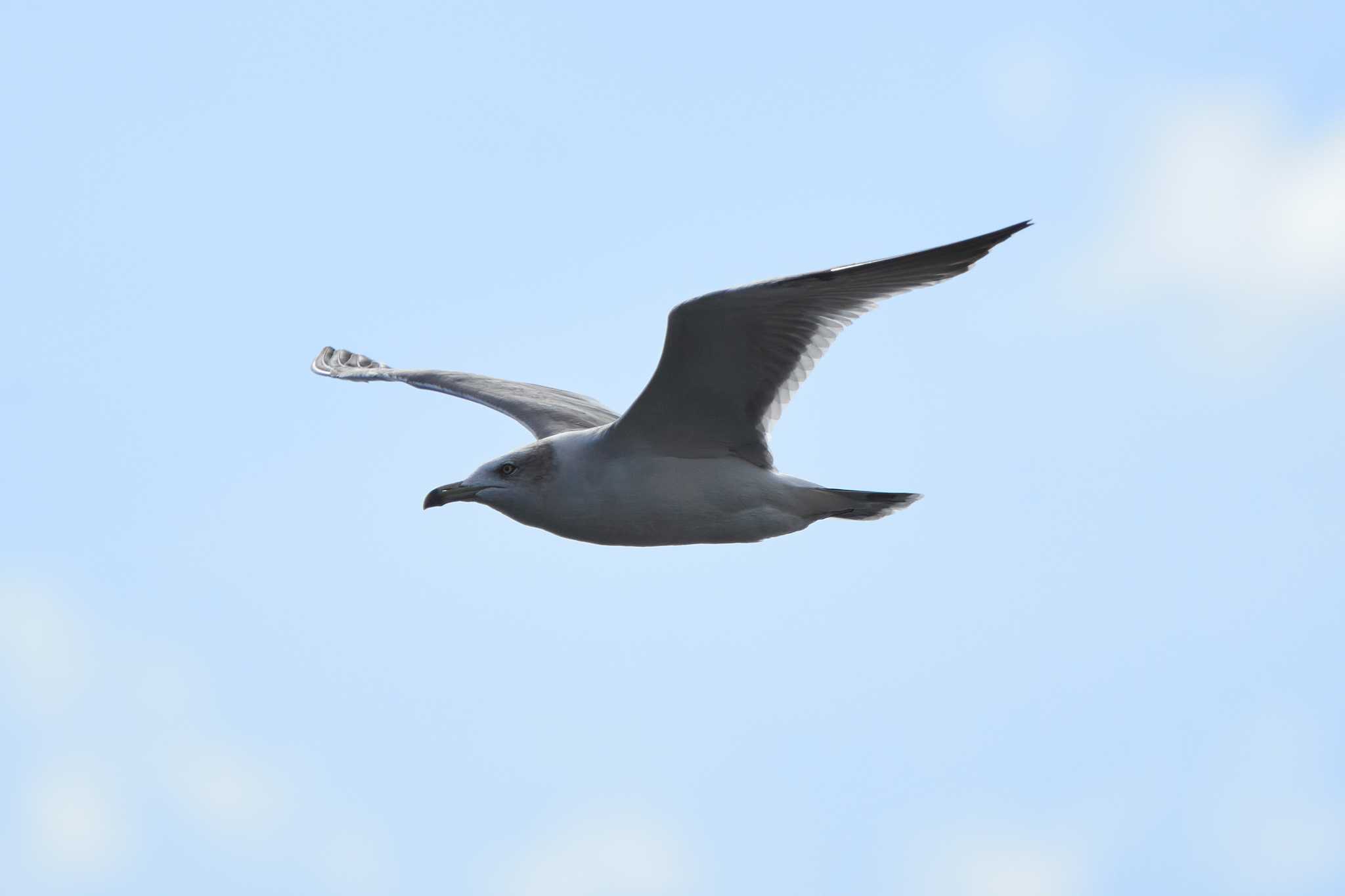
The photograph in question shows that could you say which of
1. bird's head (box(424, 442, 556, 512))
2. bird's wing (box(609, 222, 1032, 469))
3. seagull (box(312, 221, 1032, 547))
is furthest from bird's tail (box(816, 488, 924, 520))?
bird's head (box(424, 442, 556, 512))

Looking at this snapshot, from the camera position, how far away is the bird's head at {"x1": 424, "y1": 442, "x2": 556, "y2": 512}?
970cm

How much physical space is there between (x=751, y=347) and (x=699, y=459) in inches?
33.6

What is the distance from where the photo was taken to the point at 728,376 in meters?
9.34

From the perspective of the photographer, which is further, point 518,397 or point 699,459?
point 518,397

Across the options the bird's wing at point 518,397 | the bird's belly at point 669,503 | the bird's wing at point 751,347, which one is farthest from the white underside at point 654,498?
the bird's wing at point 518,397

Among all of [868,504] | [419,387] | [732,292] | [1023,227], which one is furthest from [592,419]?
[1023,227]

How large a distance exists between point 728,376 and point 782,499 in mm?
914

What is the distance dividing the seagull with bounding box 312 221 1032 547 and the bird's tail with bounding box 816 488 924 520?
11 millimetres

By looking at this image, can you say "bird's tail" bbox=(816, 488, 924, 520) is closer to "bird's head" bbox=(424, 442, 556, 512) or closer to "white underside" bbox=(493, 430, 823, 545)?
"white underside" bbox=(493, 430, 823, 545)

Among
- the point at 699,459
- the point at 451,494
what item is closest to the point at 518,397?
the point at 451,494

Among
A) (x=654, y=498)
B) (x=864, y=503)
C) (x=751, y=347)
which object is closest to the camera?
(x=751, y=347)

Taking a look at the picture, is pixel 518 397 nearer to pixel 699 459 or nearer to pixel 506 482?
pixel 506 482

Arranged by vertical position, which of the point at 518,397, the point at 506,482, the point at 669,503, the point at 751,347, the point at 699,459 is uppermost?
the point at 518,397

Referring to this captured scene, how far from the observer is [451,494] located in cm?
984
